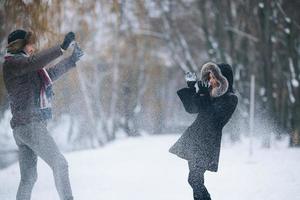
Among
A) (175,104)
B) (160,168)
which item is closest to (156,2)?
(160,168)

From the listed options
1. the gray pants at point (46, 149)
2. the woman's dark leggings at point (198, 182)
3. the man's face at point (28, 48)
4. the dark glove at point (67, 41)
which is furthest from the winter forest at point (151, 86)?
the dark glove at point (67, 41)

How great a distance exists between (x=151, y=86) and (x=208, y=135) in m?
28.0

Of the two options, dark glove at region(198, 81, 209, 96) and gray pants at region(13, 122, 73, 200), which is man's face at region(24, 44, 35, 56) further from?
dark glove at region(198, 81, 209, 96)

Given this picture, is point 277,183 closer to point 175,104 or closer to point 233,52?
point 233,52

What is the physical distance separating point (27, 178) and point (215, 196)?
2367 mm

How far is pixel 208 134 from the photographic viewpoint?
5.42m

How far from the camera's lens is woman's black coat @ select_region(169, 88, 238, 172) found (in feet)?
17.7

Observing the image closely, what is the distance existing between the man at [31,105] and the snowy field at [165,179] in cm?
165

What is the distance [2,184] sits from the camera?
331 inches

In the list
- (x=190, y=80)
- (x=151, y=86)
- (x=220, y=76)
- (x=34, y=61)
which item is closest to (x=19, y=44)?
(x=34, y=61)

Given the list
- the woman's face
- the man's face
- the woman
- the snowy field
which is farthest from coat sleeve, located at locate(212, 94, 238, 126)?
the man's face

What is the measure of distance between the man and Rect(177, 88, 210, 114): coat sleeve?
3.51 feet

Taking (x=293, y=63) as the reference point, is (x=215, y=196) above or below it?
below

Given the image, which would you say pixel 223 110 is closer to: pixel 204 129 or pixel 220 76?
pixel 204 129
